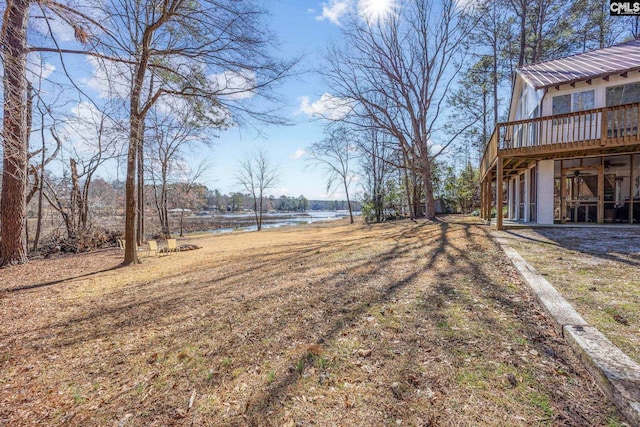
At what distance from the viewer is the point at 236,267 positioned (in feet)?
22.5

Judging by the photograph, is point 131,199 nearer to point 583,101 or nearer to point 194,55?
point 194,55

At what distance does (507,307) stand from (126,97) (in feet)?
25.0

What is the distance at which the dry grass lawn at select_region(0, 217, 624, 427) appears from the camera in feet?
6.51

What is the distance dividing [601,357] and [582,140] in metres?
9.01

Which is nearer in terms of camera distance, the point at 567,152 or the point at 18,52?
the point at 18,52

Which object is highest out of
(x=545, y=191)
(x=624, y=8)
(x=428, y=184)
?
(x=624, y=8)

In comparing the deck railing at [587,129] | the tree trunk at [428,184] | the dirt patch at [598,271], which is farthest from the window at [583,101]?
the tree trunk at [428,184]

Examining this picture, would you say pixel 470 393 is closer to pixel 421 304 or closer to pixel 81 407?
pixel 421 304

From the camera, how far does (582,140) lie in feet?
27.1

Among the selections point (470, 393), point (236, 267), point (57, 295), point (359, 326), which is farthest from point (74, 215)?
point (470, 393)

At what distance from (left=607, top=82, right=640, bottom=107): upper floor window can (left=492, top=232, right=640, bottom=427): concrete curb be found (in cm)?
972

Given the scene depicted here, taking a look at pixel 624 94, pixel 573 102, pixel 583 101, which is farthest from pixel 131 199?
pixel 624 94

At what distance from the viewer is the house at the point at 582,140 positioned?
8.21m

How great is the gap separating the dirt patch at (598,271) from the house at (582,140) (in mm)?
1876
